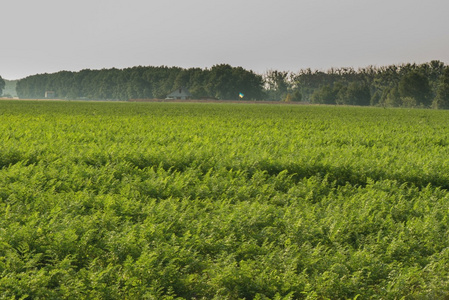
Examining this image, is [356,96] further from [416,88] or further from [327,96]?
[416,88]

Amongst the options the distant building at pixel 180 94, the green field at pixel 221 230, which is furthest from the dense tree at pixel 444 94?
the green field at pixel 221 230

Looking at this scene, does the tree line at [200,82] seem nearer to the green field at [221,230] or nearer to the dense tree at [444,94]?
the dense tree at [444,94]

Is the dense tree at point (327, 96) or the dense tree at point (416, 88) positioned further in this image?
the dense tree at point (327, 96)

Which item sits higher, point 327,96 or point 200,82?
point 200,82

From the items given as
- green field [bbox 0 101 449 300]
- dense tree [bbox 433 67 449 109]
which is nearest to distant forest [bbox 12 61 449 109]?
dense tree [bbox 433 67 449 109]

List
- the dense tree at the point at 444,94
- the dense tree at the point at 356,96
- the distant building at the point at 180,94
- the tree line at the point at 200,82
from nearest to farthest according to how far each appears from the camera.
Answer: the dense tree at the point at 444,94, the dense tree at the point at 356,96, the distant building at the point at 180,94, the tree line at the point at 200,82

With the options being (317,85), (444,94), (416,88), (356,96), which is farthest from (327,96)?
(317,85)

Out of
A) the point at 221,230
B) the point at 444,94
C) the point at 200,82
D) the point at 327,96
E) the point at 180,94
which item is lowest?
the point at 221,230

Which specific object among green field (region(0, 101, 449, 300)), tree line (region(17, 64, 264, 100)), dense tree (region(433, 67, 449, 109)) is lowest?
green field (region(0, 101, 449, 300))

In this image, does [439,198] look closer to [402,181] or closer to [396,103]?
[402,181]

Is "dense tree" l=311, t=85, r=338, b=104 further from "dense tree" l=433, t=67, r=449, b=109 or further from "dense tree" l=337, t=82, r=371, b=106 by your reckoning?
"dense tree" l=433, t=67, r=449, b=109

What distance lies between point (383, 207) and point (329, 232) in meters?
1.90

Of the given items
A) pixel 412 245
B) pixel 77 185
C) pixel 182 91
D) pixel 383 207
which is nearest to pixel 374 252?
pixel 412 245

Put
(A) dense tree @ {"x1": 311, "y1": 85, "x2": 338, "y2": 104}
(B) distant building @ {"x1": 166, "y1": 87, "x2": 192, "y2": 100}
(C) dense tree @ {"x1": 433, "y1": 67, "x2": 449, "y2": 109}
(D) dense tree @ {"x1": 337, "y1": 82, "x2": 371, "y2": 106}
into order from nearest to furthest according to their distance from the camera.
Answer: (C) dense tree @ {"x1": 433, "y1": 67, "x2": 449, "y2": 109}, (D) dense tree @ {"x1": 337, "y1": 82, "x2": 371, "y2": 106}, (A) dense tree @ {"x1": 311, "y1": 85, "x2": 338, "y2": 104}, (B) distant building @ {"x1": 166, "y1": 87, "x2": 192, "y2": 100}
